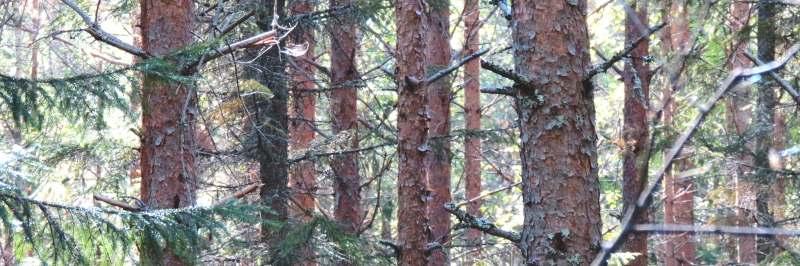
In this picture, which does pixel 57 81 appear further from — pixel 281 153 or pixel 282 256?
pixel 281 153

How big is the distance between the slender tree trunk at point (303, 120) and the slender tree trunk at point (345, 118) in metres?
0.33

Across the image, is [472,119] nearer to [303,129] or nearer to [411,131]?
[303,129]

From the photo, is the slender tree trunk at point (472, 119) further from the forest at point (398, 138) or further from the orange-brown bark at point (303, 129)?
the orange-brown bark at point (303, 129)

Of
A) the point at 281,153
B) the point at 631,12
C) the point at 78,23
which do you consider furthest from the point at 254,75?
the point at 631,12

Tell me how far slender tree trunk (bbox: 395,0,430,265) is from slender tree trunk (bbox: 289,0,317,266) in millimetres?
2382

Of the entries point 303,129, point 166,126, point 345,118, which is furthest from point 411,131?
point 303,129

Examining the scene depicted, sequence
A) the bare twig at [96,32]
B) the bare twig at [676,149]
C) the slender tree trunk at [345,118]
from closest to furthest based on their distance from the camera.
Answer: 1. the bare twig at [676,149]
2. the bare twig at [96,32]
3. the slender tree trunk at [345,118]

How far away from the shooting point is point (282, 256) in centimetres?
742

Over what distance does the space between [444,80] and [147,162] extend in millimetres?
4539

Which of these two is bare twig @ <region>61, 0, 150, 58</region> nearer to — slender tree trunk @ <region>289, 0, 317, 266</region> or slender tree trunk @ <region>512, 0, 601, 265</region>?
slender tree trunk @ <region>512, 0, 601, 265</region>

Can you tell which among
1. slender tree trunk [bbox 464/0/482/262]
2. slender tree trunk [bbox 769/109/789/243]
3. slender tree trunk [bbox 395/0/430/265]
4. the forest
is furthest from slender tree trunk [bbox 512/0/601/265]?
slender tree trunk [bbox 464/0/482/262]

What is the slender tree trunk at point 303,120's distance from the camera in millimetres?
8787

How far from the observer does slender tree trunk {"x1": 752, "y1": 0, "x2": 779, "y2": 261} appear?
7746 mm

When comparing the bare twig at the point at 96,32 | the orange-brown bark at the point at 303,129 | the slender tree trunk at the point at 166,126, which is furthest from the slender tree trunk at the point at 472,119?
the bare twig at the point at 96,32
